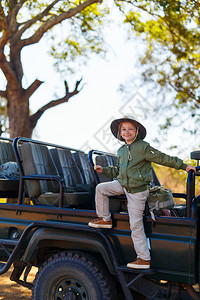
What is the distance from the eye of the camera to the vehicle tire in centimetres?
345

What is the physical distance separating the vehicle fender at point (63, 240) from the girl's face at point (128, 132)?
3.14 feet

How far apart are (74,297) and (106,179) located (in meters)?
1.65

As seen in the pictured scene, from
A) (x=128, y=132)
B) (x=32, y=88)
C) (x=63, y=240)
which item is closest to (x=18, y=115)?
(x=32, y=88)

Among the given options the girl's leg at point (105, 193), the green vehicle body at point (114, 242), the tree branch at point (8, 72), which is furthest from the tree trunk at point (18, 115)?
the girl's leg at point (105, 193)

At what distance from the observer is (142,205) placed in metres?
3.47

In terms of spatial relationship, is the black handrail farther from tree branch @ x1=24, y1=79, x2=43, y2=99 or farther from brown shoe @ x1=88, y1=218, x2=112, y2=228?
tree branch @ x1=24, y1=79, x2=43, y2=99

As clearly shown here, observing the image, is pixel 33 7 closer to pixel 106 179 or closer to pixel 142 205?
pixel 106 179

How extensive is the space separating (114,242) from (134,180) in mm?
574

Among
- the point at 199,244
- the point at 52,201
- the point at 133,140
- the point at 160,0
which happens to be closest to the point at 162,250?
the point at 199,244

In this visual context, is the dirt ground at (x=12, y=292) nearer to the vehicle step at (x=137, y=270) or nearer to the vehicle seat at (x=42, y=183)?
the vehicle seat at (x=42, y=183)

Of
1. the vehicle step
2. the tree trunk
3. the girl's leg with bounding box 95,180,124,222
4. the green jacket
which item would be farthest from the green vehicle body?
the tree trunk

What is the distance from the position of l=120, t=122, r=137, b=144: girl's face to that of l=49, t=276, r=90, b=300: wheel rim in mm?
1377

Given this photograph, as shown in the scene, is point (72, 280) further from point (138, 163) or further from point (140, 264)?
point (138, 163)

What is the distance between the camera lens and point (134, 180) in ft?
11.7
